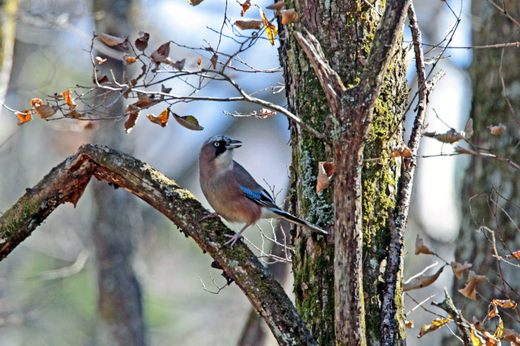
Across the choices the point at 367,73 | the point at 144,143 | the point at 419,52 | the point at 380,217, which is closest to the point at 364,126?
the point at 367,73

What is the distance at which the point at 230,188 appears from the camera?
245 inches

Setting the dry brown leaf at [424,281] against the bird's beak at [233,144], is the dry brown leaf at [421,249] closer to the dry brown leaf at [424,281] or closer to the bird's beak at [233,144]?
the dry brown leaf at [424,281]

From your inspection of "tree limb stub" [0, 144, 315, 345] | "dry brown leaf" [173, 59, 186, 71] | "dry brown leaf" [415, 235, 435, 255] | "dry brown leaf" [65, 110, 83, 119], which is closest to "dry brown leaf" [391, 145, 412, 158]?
"dry brown leaf" [415, 235, 435, 255]

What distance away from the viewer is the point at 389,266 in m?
4.65

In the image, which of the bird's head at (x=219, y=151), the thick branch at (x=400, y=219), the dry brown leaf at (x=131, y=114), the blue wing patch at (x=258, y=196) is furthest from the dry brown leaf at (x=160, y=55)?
the bird's head at (x=219, y=151)

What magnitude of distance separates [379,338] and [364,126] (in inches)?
49.0

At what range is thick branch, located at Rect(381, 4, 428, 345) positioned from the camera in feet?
15.0

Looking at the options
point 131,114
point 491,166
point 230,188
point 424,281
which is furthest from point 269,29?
point 491,166

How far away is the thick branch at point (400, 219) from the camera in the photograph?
4.57m

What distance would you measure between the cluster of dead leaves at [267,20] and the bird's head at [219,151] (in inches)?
69.4

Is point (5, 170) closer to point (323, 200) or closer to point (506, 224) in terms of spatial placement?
point (506, 224)

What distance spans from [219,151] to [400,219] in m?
2.02

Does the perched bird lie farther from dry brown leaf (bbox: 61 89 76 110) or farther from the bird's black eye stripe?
dry brown leaf (bbox: 61 89 76 110)

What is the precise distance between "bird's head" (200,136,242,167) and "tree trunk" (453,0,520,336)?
2354mm
